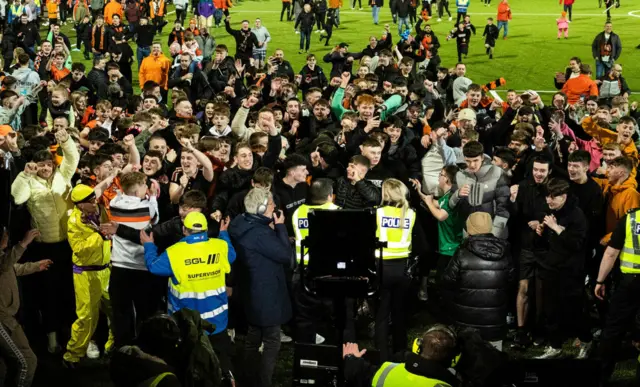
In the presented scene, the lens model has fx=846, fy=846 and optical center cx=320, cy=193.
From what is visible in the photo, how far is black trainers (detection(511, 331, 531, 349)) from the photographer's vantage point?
328 inches

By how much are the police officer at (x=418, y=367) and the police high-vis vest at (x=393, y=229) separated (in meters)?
1.80

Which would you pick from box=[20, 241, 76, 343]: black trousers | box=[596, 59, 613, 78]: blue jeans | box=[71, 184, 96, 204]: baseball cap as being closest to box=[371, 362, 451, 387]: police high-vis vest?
box=[71, 184, 96, 204]: baseball cap

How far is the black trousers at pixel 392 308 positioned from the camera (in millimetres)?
7395

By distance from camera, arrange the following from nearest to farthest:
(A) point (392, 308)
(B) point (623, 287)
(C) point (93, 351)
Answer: (B) point (623, 287) → (A) point (392, 308) → (C) point (93, 351)

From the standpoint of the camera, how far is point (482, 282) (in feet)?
22.9

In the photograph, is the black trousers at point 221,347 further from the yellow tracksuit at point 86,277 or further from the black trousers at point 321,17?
the black trousers at point 321,17

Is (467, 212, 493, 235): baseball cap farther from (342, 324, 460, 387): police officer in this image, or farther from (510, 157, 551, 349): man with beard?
(342, 324, 460, 387): police officer

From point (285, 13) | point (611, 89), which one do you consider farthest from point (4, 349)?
point (285, 13)

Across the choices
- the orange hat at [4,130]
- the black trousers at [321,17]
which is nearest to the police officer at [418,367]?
the orange hat at [4,130]

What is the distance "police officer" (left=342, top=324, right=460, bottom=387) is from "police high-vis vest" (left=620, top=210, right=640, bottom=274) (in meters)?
2.40

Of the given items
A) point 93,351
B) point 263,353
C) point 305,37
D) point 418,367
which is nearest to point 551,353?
point 263,353

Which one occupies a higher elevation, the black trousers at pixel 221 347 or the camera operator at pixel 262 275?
the camera operator at pixel 262 275

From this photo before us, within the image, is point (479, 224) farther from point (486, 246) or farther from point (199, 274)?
point (199, 274)

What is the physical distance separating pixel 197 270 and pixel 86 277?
1579 millimetres
